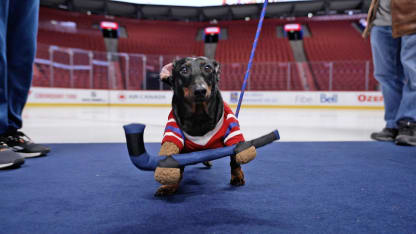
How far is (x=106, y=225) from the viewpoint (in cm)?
73

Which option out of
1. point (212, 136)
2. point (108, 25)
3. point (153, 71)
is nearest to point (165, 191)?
point (212, 136)

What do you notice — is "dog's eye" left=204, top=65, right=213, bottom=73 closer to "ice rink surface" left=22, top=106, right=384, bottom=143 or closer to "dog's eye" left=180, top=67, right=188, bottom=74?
"dog's eye" left=180, top=67, right=188, bottom=74

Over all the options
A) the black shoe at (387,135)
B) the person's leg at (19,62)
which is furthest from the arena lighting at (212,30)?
the person's leg at (19,62)

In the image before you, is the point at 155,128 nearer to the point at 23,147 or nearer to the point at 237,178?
the point at 23,147

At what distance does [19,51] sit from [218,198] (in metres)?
1.41

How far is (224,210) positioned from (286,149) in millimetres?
1199

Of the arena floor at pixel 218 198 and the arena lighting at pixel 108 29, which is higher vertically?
the arena lighting at pixel 108 29

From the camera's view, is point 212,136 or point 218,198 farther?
point 212,136

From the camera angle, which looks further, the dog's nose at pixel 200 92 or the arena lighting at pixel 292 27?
the arena lighting at pixel 292 27

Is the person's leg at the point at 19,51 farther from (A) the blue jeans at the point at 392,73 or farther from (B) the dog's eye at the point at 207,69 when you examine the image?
(A) the blue jeans at the point at 392,73

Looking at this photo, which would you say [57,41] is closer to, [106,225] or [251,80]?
[251,80]

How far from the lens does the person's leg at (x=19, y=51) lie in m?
1.55

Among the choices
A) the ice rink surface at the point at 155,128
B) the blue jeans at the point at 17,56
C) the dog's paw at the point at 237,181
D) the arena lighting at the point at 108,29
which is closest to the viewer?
the dog's paw at the point at 237,181

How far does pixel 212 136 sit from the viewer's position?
1085 millimetres
